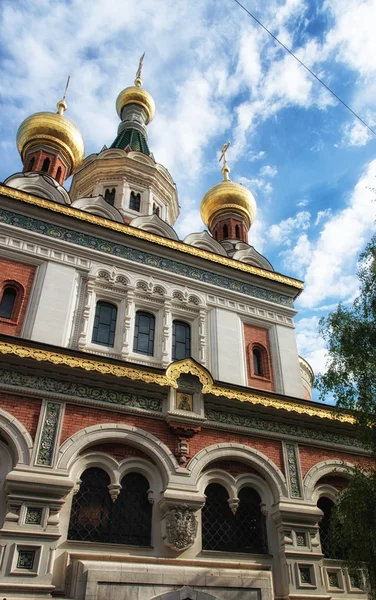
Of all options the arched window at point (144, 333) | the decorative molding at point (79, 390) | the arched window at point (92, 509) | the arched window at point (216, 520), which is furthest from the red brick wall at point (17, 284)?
the arched window at point (216, 520)

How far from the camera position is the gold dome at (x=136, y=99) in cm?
2205

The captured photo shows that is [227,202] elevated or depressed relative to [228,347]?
elevated

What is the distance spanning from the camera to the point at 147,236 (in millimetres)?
11250

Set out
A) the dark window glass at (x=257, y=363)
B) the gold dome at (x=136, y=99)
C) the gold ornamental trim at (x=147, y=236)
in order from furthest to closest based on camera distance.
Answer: the gold dome at (x=136, y=99), the dark window glass at (x=257, y=363), the gold ornamental trim at (x=147, y=236)

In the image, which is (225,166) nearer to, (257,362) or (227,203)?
(227,203)

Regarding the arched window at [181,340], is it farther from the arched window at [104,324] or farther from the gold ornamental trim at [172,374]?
the gold ornamental trim at [172,374]

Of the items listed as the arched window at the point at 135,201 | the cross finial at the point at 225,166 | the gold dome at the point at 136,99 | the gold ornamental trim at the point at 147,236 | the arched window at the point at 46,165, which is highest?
the gold dome at the point at 136,99

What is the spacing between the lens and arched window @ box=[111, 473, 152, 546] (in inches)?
288

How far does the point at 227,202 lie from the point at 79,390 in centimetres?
1001

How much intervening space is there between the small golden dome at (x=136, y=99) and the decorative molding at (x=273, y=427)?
54.2 ft

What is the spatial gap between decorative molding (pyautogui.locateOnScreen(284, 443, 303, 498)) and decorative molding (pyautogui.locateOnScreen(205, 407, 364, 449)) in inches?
9.5

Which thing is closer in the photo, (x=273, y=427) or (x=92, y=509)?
(x=92, y=509)

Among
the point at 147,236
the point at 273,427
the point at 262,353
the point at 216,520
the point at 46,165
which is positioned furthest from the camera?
the point at 46,165

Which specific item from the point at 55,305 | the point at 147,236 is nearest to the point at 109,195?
the point at 147,236
